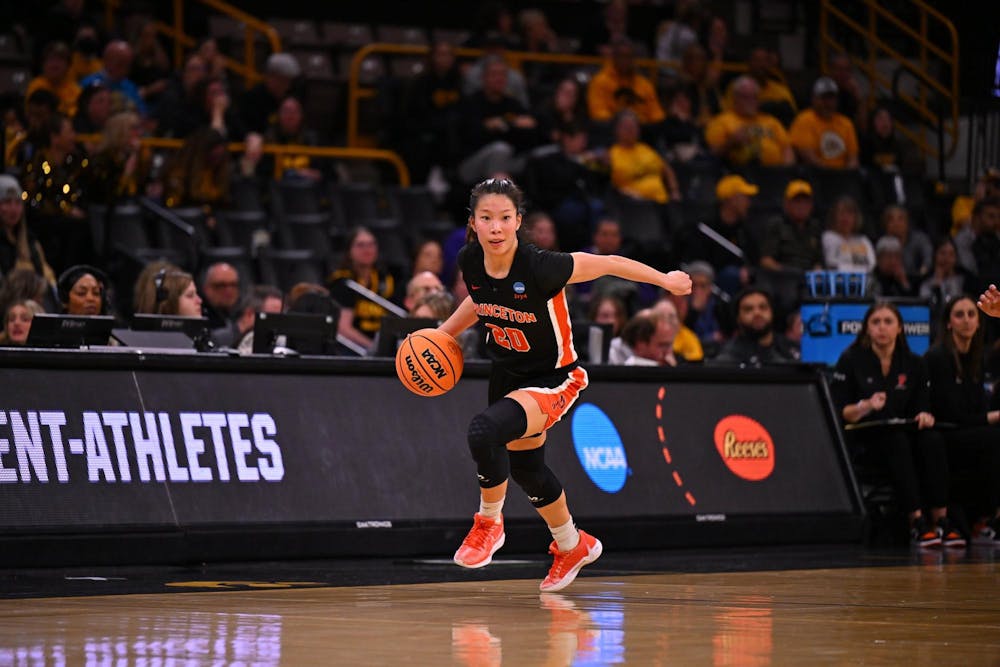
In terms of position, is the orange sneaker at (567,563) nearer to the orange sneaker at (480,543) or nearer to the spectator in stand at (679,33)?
the orange sneaker at (480,543)

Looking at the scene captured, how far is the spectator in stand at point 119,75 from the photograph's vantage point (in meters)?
16.5

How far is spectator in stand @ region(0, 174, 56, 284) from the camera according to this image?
42.9 ft

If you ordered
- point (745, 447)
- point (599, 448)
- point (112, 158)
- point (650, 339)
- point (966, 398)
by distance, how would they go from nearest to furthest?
point (599, 448) → point (745, 447) → point (650, 339) → point (966, 398) → point (112, 158)

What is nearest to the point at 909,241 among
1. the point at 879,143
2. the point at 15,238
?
the point at 879,143

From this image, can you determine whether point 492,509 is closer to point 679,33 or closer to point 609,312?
point 609,312

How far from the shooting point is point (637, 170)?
59.7ft

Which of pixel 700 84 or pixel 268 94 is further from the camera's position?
pixel 700 84

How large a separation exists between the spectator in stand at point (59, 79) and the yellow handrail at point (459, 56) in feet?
11.0

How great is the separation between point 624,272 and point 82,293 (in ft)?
16.2

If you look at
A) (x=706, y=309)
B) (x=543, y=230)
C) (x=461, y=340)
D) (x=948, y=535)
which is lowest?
(x=948, y=535)

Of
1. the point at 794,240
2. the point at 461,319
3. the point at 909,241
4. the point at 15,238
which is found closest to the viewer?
the point at 461,319

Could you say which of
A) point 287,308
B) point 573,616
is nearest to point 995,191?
point 287,308

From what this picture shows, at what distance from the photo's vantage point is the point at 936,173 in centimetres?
2231

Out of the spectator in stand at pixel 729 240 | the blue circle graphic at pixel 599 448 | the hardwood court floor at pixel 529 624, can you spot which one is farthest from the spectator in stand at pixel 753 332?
the hardwood court floor at pixel 529 624
